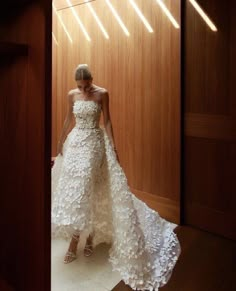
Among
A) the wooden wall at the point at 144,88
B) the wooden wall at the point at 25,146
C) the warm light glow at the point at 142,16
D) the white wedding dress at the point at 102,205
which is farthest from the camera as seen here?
the warm light glow at the point at 142,16

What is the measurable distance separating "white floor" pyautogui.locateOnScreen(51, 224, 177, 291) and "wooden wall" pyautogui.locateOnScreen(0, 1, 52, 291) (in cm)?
108

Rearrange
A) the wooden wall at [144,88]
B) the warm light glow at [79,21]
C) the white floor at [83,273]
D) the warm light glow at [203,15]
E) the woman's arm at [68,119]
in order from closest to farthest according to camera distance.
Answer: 1. the white floor at [83,273]
2. the woman's arm at [68,119]
3. the warm light glow at [203,15]
4. the wooden wall at [144,88]
5. the warm light glow at [79,21]

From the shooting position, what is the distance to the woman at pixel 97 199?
2.57 metres

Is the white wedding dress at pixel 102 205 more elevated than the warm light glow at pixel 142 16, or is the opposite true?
the warm light glow at pixel 142 16

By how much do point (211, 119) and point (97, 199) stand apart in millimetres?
1353

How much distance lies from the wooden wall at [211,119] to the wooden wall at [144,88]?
13 centimetres

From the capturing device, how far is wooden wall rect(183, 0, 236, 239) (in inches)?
120

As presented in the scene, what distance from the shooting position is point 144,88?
12.3 feet

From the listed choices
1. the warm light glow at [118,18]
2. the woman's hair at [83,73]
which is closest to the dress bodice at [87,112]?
the woman's hair at [83,73]

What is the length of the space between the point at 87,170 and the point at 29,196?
4.91 feet

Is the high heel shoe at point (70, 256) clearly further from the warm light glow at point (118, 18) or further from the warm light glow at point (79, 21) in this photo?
the warm light glow at point (79, 21)

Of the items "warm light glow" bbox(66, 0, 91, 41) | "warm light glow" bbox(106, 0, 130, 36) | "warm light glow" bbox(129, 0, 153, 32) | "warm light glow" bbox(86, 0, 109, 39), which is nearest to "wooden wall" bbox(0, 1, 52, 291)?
"warm light glow" bbox(129, 0, 153, 32)

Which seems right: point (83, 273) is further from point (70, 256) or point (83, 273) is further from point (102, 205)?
point (102, 205)

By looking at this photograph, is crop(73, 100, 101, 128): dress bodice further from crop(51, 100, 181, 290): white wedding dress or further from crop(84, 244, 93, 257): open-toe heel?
crop(84, 244, 93, 257): open-toe heel
